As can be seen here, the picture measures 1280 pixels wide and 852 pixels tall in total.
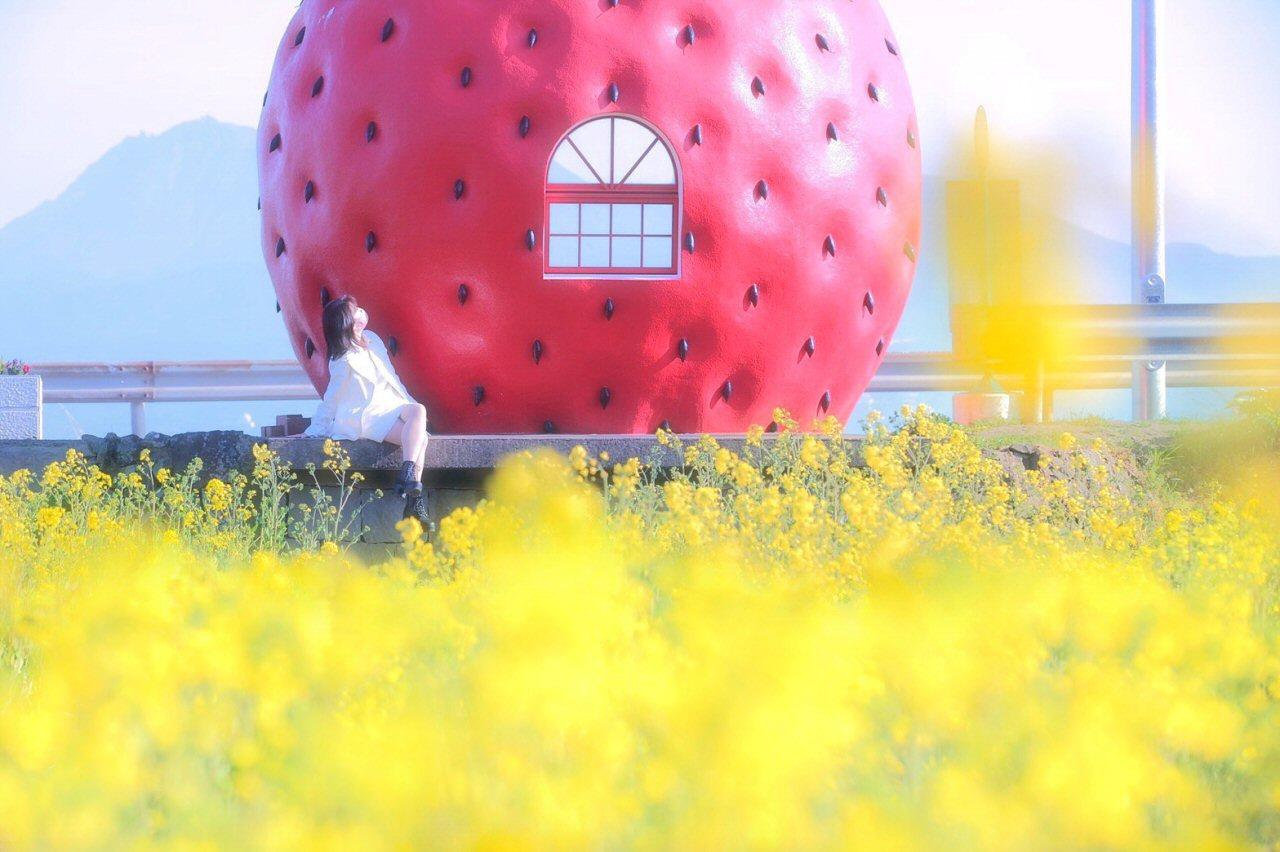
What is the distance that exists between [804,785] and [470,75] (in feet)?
16.9

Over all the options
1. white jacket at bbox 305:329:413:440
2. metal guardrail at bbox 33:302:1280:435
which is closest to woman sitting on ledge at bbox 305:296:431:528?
white jacket at bbox 305:329:413:440

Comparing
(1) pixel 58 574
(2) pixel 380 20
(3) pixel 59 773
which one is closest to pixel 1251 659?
(3) pixel 59 773

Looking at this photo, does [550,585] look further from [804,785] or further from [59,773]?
[59,773]

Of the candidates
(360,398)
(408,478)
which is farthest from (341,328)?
(408,478)

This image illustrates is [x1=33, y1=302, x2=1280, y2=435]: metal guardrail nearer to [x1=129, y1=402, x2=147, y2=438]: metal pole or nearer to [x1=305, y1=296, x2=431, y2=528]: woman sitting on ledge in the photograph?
[x1=129, y1=402, x2=147, y2=438]: metal pole

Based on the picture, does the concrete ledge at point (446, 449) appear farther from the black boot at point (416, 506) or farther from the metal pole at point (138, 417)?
the metal pole at point (138, 417)

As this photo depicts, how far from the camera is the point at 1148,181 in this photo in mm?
10992

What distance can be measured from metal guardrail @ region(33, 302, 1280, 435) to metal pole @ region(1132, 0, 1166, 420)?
275 mm

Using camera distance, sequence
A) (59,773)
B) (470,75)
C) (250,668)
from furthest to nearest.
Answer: (470,75) → (250,668) → (59,773)

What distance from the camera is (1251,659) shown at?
11.4ft

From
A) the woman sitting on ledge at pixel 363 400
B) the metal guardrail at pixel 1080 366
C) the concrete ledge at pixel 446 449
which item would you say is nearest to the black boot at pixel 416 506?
the woman sitting on ledge at pixel 363 400

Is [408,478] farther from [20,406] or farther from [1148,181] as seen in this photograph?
[20,406]

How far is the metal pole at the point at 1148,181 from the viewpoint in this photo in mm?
10875

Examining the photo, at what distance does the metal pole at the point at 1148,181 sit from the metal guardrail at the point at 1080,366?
10.8 inches
